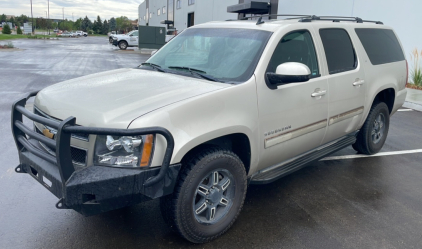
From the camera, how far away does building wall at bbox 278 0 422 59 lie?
13.2 meters

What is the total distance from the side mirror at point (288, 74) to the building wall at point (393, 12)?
37.3 feet

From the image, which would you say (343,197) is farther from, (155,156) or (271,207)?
(155,156)

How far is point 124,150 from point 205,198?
882 mm

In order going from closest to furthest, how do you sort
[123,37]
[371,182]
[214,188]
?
[214,188] < [371,182] < [123,37]

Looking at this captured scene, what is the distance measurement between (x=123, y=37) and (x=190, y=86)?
3390cm

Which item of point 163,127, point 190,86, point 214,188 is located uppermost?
point 190,86

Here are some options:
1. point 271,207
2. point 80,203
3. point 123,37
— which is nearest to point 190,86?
point 80,203

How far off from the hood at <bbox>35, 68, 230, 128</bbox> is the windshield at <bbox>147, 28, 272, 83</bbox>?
0.25m

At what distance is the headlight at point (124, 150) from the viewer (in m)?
2.72

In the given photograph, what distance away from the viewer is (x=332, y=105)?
4391mm

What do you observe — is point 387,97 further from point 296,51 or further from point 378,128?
point 296,51

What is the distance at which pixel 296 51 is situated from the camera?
4.15 metres

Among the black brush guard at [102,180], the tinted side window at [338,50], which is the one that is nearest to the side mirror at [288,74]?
the tinted side window at [338,50]

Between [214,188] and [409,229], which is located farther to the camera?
[409,229]
